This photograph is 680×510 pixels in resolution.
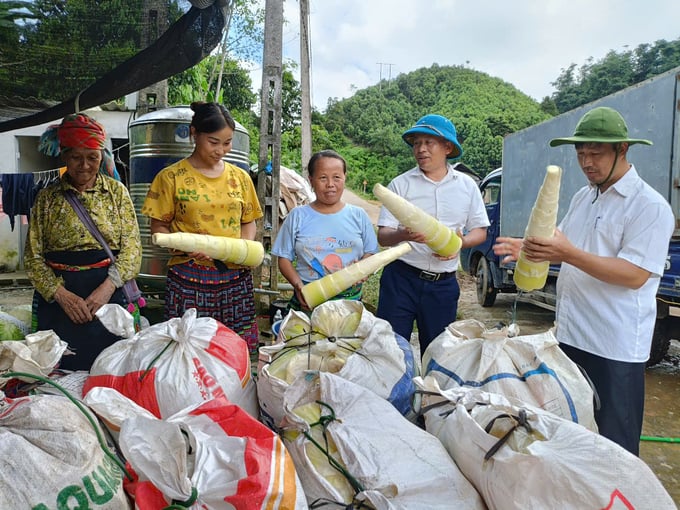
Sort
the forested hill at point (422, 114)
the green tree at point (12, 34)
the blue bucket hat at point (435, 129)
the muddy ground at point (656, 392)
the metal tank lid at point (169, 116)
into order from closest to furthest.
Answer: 1. the green tree at point (12, 34)
2. the blue bucket hat at point (435, 129)
3. the muddy ground at point (656, 392)
4. the metal tank lid at point (169, 116)
5. the forested hill at point (422, 114)

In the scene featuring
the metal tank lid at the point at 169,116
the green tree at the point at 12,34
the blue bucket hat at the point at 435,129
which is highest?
the metal tank lid at the point at 169,116

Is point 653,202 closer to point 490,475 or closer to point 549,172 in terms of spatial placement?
point 549,172

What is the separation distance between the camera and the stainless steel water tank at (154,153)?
471 centimetres

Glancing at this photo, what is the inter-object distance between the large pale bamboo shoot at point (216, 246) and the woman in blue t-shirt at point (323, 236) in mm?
299

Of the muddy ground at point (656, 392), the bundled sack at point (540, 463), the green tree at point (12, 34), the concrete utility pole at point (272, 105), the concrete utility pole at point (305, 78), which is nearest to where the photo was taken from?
the bundled sack at point (540, 463)

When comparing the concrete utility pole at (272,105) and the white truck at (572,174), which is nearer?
the white truck at (572,174)

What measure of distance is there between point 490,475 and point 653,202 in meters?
1.42

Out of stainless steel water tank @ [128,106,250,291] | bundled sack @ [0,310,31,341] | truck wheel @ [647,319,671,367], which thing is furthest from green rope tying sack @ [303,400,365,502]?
truck wheel @ [647,319,671,367]

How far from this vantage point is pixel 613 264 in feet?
6.15

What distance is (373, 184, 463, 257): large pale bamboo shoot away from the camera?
7.55ft

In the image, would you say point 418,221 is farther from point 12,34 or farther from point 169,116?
point 169,116

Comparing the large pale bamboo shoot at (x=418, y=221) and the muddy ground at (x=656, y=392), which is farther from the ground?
the large pale bamboo shoot at (x=418, y=221)

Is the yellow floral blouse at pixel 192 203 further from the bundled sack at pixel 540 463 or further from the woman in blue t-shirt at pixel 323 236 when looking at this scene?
the bundled sack at pixel 540 463

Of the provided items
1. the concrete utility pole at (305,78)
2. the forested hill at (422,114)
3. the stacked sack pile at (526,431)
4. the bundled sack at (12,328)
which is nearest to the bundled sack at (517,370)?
the stacked sack pile at (526,431)
